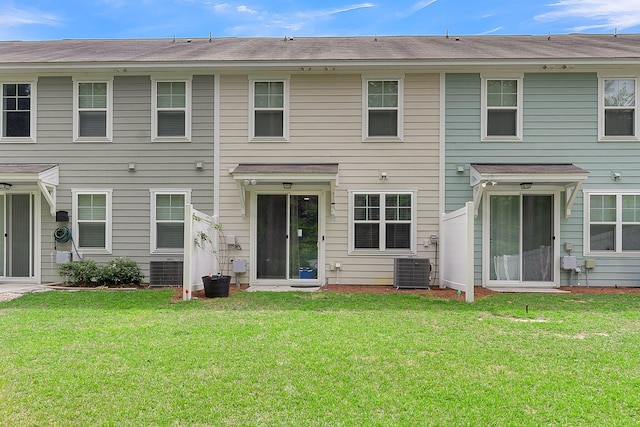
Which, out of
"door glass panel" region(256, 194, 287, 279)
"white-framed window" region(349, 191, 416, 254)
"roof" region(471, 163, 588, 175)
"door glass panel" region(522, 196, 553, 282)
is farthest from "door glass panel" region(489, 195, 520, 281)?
"door glass panel" region(256, 194, 287, 279)

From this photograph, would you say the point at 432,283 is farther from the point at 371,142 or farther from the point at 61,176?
the point at 61,176

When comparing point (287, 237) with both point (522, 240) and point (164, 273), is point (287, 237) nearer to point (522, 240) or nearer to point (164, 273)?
point (164, 273)

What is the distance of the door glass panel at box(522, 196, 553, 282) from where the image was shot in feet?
30.6

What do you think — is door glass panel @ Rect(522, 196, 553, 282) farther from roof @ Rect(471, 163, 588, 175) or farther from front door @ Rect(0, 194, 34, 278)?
front door @ Rect(0, 194, 34, 278)

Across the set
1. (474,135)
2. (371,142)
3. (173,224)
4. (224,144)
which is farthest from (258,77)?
(474,135)

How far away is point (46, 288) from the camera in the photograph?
347 inches

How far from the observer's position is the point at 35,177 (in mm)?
8938

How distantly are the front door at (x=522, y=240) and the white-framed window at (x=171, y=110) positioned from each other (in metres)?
7.11

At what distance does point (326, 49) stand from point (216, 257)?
5.73 meters

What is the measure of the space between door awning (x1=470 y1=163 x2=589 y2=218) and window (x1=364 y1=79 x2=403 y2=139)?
6.54ft

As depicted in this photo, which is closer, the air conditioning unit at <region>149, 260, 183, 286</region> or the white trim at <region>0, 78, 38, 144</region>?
the air conditioning unit at <region>149, 260, 183, 286</region>

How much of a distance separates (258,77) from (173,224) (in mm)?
3861

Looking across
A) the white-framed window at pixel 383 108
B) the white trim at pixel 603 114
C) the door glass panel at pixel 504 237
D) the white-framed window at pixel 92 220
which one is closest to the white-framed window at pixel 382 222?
the white-framed window at pixel 383 108

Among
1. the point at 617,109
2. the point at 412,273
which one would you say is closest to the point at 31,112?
the point at 412,273
